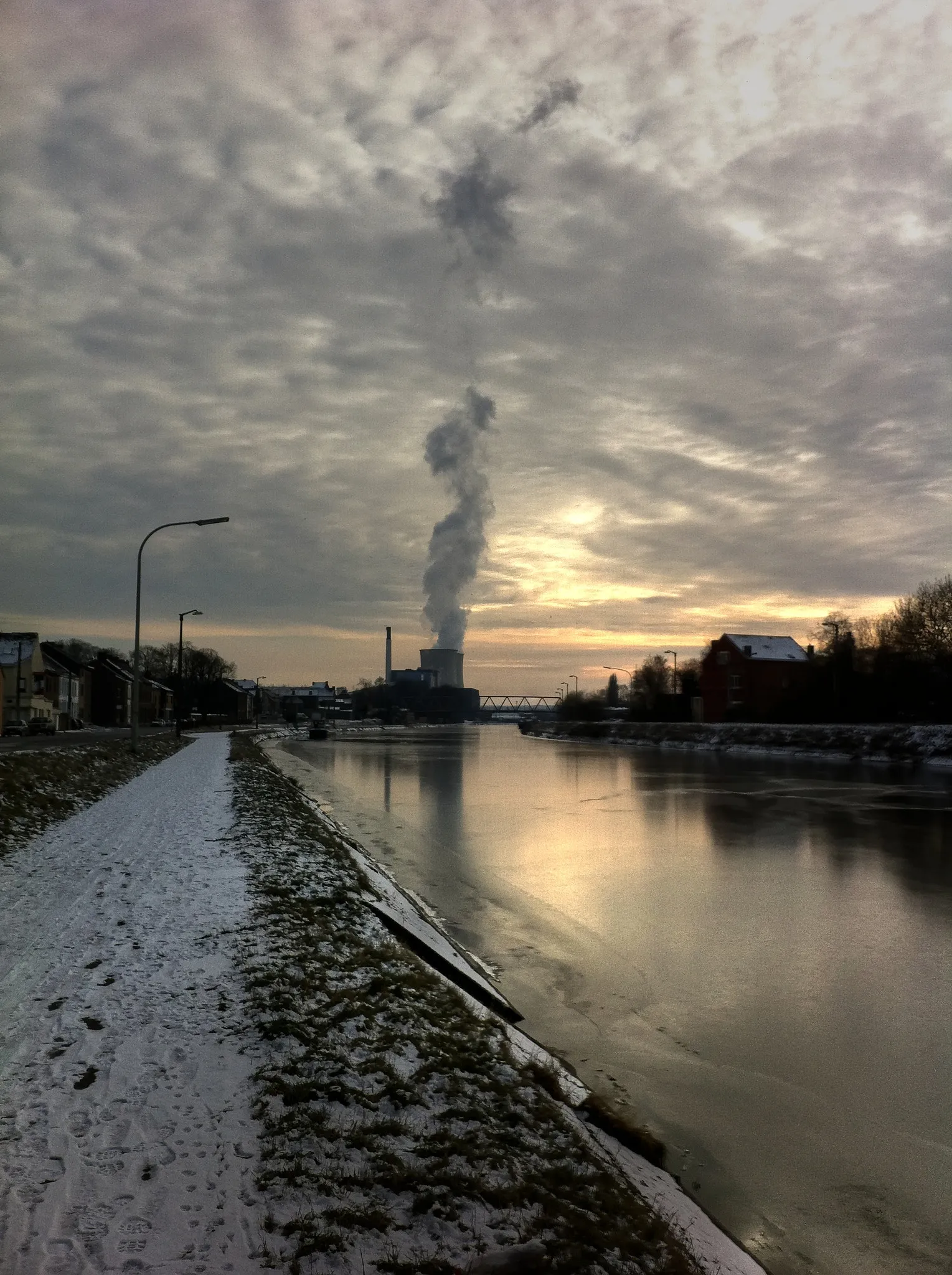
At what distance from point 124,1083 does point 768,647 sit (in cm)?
9963

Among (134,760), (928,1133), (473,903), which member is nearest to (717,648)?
(134,760)

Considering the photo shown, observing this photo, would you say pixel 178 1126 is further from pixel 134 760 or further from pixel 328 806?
pixel 134 760

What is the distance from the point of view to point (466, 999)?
322 inches

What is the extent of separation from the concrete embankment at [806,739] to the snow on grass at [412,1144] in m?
49.2

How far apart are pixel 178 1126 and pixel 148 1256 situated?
43.1 inches

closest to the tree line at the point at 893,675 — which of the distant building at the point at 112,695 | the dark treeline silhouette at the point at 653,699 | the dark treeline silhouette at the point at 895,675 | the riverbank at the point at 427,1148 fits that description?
the dark treeline silhouette at the point at 895,675

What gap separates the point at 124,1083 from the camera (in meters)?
5.54

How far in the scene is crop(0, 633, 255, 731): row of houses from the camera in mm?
78125

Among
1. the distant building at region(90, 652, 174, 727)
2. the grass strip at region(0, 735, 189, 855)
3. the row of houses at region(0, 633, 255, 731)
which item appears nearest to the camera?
the grass strip at region(0, 735, 189, 855)

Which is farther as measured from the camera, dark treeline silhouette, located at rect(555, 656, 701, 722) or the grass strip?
dark treeline silhouette, located at rect(555, 656, 701, 722)

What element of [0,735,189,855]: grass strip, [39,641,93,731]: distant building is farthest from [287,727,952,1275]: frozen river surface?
[39,641,93,731]: distant building

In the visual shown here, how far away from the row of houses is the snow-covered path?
Result: 41.2m

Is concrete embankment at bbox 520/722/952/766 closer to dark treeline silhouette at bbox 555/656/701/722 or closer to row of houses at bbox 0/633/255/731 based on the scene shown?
dark treeline silhouette at bbox 555/656/701/722

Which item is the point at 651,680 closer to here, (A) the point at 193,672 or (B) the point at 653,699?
(B) the point at 653,699
